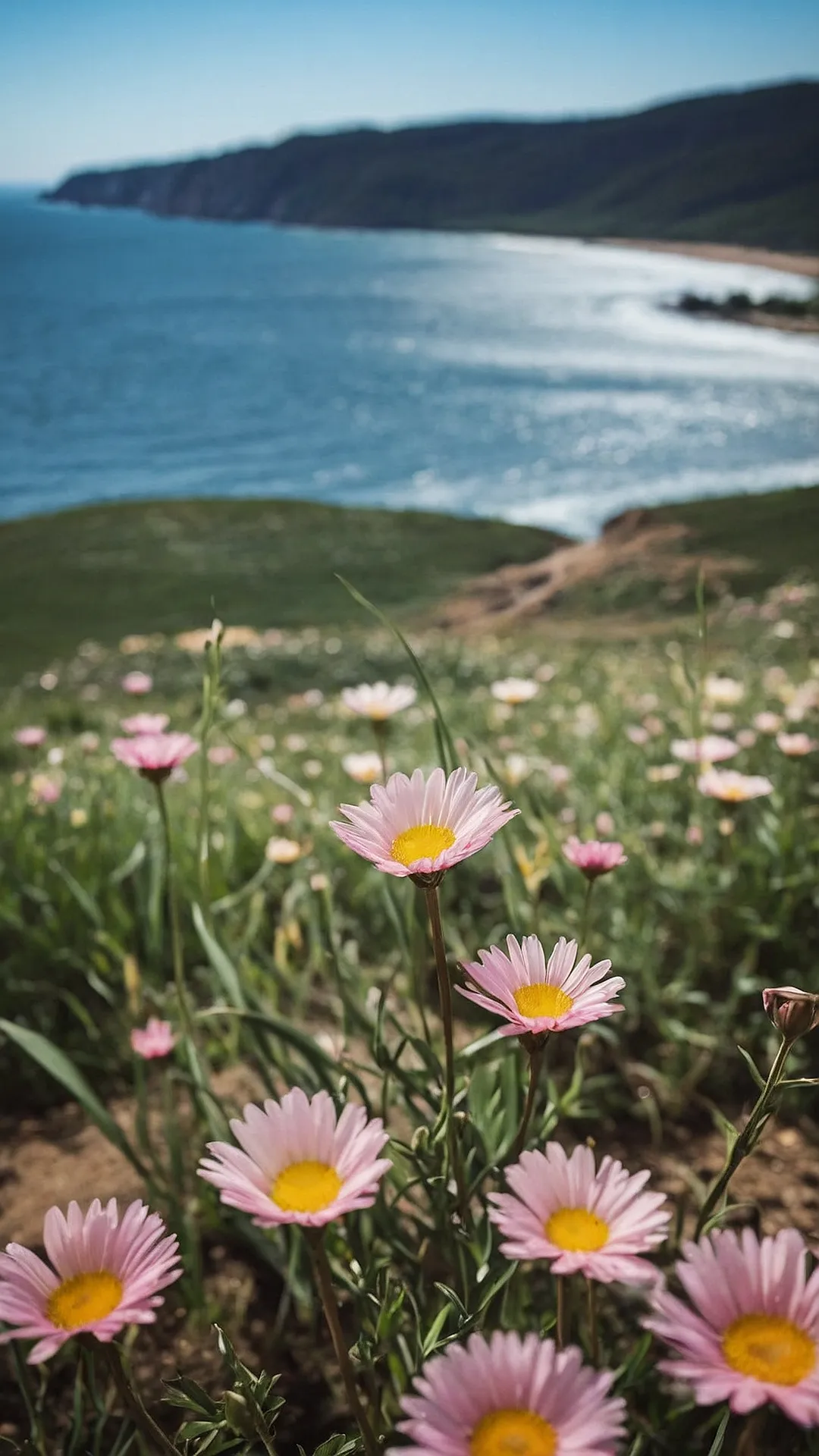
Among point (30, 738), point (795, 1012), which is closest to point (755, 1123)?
point (795, 1012)

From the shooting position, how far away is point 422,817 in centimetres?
83

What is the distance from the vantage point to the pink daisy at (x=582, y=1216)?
625 millimetres

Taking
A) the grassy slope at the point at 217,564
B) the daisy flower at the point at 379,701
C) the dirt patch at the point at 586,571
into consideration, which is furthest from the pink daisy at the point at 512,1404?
the dirt patch at the point at 586,571

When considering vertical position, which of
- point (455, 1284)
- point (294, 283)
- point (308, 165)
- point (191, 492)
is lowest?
point (191, 492)

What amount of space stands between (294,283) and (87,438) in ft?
219

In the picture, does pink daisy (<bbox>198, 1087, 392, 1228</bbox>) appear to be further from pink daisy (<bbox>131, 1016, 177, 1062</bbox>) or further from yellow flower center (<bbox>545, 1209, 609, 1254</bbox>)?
pink daisy (<bbox>131, 1016, 177, 1062</bbox>)

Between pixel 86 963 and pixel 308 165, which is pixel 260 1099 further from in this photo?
pixel 308 165

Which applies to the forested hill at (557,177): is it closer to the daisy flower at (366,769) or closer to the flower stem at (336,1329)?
the daisy flower at (366,769)

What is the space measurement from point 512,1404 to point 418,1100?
106cm

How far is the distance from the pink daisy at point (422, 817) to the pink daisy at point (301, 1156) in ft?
0.58

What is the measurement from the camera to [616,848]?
1122 mm

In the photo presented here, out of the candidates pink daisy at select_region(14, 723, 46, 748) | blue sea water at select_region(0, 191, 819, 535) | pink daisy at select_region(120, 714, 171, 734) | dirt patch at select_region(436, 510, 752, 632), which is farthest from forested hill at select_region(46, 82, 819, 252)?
pink daisy at select_region(120, 714, 171, 734)

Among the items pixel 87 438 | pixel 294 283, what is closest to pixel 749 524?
pixel 87 438

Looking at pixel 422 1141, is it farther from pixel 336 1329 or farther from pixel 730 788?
pixel 730 788
